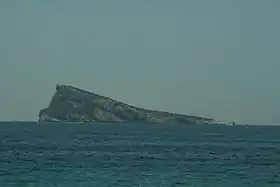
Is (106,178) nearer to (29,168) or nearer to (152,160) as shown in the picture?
(29,168)

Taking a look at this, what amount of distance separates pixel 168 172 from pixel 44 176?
10.8 meters

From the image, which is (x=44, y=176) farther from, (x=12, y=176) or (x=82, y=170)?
(x=82, y=170)

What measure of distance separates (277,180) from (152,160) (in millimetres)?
20834

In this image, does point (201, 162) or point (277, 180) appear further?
point (201, 162)

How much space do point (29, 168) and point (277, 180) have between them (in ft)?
71.5

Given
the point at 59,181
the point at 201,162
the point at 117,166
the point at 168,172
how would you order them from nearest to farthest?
the point at 59,181
the point at 168,172
the point at 117,166
the point at 201,162

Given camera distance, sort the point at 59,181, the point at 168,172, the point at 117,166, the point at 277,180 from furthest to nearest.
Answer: the point at 117,166 → the point at 168,172 → the point at 277,180 → the point at 59,181

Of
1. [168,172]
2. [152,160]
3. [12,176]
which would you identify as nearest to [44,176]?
[12,176]

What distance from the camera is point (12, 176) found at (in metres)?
46.8

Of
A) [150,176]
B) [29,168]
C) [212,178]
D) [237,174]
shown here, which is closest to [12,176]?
[29,168]

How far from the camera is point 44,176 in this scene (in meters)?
47.1

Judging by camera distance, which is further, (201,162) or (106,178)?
(201,162)

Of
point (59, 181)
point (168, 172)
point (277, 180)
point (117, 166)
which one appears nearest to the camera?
point (59, 181)

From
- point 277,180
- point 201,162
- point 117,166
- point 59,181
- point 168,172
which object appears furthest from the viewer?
point 201,162
